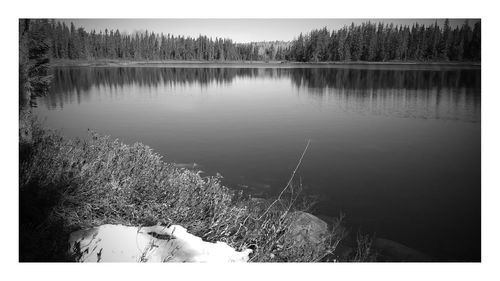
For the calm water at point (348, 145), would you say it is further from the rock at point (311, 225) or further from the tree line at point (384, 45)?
the tree line at point (384, 45)

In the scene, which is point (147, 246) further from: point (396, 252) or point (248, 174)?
point (248, 174)

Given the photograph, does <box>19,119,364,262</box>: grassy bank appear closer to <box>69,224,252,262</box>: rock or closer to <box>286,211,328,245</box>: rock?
<box>69,224,252,262</box>: rock

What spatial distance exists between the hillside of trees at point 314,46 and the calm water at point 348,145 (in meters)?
13.7

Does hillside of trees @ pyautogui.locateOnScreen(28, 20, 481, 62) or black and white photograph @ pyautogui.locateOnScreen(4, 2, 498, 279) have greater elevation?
hillside of trees @ pyautogui.locateOnScreen(28, 20, 481, 62)

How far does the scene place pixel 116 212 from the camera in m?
5.41

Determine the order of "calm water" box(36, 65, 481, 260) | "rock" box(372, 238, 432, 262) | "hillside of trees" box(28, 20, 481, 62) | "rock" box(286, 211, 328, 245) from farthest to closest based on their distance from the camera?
"hillside of trees" box(28, 20, 481, 62), "calm water" box(36, 65, 481, 260), "rock" box(372, 238, 432, 262), "rock" box(286, 211, 328, 245)

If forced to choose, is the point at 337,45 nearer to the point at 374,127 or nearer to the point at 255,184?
the point at 374,127

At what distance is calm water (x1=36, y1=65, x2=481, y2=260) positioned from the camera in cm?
888

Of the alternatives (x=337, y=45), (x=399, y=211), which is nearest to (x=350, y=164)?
(x=399, y=211)

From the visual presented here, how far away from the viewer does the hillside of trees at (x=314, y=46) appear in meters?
65.8

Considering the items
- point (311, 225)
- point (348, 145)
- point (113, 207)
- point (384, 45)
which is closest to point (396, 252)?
point (311, 225)

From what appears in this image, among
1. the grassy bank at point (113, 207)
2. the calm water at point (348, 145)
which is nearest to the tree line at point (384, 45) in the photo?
the calm water at point (348, 145)

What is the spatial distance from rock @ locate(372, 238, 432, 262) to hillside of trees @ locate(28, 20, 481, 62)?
30768 millimetres

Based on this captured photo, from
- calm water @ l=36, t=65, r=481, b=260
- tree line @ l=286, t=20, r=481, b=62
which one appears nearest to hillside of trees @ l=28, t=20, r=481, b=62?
tree line @ l=286, t=20, r=481, b=62
